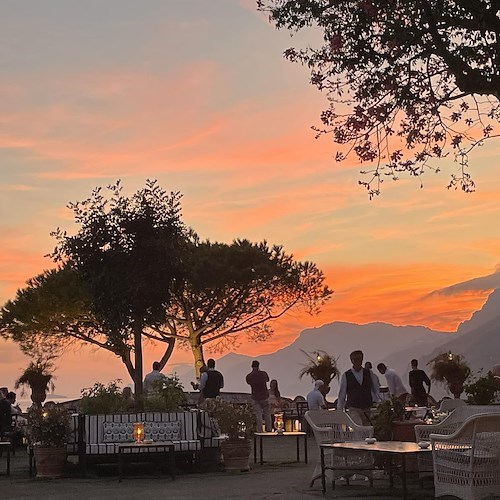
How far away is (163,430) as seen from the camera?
14539 millimetres

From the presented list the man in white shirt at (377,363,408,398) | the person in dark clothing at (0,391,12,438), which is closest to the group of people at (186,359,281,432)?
the man in white shirt at (377,363,408,398)

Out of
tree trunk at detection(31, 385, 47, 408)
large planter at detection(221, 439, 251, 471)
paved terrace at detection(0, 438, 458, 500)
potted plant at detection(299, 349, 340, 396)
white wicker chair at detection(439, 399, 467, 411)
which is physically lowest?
paved terrace at detection(0, 438, 458, 500)

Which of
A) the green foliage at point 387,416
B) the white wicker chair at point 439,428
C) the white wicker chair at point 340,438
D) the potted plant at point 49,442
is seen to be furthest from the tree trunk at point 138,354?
the white wicker chair at point 439,428

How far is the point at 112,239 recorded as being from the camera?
2331 centimetres

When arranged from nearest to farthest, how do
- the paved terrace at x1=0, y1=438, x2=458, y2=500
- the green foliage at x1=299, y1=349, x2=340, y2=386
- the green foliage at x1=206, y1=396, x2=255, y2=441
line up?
1. the paved terrace at x1=0, y1=438, x2=458, y2=500
2. the green foliage at x1=206, y1=396, x2=255, y2=441
3. the green foliage at x1=299, y1=349, x2=340, y2=386

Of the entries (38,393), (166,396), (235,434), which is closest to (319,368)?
(38,393)

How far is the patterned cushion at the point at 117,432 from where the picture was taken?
14328 mm

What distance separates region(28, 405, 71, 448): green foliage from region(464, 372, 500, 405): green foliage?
5.49 m

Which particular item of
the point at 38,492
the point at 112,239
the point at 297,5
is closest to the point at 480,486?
the point at 297,5

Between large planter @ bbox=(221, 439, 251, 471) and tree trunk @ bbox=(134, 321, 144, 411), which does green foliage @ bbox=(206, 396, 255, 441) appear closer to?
large planter @ bbox=(221, 439, 251, 471)

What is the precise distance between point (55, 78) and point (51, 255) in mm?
6758

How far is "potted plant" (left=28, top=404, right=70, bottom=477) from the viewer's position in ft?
46.3

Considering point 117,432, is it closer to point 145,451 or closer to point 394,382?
point 145,451

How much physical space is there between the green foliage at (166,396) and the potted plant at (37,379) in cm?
826
